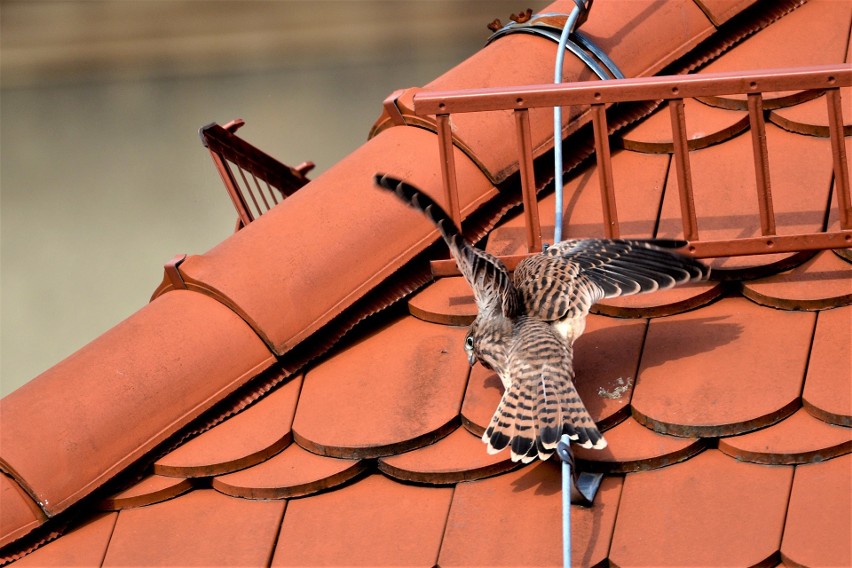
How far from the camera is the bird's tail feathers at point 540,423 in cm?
253

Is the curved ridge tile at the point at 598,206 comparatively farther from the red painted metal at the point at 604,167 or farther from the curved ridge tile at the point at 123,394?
the curved ridge tile at the point at 123,394

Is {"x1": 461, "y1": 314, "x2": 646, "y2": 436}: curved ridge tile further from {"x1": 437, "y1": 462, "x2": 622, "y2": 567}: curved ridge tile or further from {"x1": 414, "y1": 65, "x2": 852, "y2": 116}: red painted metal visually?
{"x1": 414, "y1": 65, "x2": 852, "y2": 116}: red painted metal

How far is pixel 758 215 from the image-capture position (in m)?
2.96

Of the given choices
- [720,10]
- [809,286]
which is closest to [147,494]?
[809,286]

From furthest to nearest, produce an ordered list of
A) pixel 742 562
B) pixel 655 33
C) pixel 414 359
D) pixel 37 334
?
pixel 37 334
pixel 655 33
pixel 414 359
pixel 742 562

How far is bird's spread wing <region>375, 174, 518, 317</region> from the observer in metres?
2.78

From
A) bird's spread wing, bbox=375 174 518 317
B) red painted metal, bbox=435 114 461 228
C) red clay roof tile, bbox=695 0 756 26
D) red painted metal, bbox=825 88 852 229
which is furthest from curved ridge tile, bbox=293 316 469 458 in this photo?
red clay roof tile, bbox=695 0 756 26

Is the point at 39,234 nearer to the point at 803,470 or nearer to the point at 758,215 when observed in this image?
the point at 758,215

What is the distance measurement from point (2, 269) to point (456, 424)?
3682 mm

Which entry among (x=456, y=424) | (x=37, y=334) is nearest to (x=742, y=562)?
(x=456, y=424)

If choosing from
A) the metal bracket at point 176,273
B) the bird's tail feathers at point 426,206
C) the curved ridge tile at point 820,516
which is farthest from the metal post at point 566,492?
the metal bracket at point 176,273

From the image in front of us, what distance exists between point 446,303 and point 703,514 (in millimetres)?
780

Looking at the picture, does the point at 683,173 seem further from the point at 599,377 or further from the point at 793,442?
the point at 793,442

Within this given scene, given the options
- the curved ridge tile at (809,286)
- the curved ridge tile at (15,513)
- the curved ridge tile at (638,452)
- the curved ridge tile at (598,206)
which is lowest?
the curved ridge tile at (638,452)
